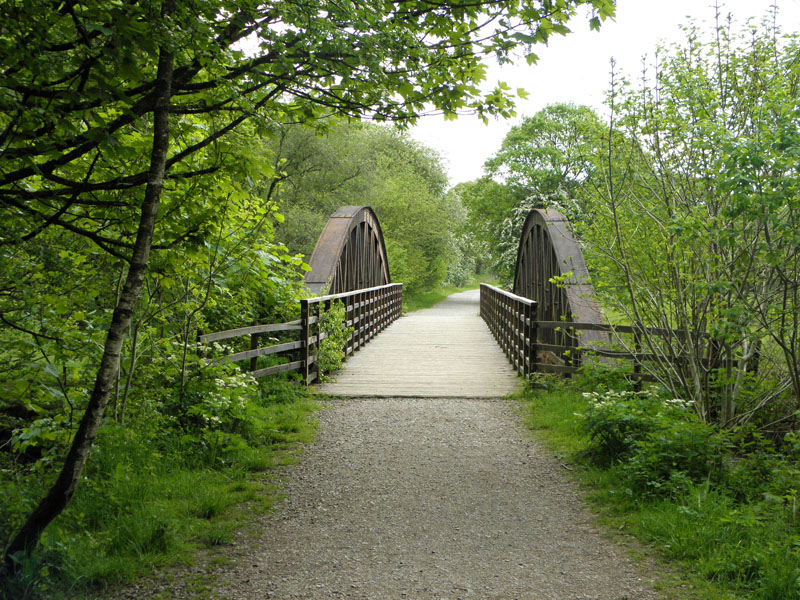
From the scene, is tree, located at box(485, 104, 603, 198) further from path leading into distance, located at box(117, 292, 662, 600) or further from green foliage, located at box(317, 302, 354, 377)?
path leading into distance, located at box(117, 292, 662, 600)

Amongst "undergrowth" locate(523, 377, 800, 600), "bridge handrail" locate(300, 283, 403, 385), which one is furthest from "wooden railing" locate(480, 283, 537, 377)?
"bridge handrail" locate(300, 283, 403, 385)

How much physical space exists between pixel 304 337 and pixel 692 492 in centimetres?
526

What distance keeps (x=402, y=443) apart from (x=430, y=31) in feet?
11.7

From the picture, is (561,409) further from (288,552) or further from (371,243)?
(371,243)

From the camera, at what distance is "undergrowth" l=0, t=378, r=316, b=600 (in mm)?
3053

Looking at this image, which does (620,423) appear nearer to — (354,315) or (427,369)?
(427,369)

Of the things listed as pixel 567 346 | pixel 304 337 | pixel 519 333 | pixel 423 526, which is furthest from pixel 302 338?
pixel 423 526

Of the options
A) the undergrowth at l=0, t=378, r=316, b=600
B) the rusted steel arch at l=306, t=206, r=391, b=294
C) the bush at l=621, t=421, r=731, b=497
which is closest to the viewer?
the undergrowth at l=0, t=378, r=316, b=600

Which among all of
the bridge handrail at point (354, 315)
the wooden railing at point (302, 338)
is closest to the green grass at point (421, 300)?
the bridge handrail at point (354, 315)

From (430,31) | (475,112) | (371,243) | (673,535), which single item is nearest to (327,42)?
(430,31)

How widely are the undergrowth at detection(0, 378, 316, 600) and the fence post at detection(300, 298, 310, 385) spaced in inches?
85.9

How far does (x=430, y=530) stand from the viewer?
3936 millimetres

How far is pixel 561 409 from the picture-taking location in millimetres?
6926

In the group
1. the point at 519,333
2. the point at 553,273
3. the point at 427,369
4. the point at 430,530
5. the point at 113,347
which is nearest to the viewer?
the point at 113,347
